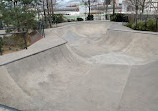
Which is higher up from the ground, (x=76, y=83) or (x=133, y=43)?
(x=133, y=43)

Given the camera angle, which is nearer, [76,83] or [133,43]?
[76,83]

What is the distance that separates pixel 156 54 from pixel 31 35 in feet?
31.5

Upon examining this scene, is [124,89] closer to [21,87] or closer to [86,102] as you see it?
[86,102]

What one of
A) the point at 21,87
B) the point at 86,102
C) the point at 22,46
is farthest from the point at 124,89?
the point at 22,46

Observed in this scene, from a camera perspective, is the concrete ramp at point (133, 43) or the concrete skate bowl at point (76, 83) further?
the concrete ramp at point (133, 43)

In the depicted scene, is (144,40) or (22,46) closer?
(22,46)

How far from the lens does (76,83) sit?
7.12 m

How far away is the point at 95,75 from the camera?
7.98 m

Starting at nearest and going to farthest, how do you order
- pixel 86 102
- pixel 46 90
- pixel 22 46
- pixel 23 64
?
pixel 86 102, pixel 46 90, pixel 23 64, pixel 22 46

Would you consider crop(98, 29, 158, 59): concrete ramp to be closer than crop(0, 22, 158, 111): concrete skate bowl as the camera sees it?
No

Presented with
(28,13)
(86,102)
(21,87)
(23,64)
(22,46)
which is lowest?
(86,102)

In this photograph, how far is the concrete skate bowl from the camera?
512cm

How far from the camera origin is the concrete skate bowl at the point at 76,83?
202 inches

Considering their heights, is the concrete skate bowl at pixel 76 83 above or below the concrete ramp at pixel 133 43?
below
